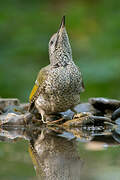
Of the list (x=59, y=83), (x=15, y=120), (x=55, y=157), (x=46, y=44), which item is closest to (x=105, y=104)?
→ (x=59, y=83)

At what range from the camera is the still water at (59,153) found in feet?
11.5

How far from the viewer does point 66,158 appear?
4.03m

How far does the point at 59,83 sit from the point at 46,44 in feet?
22.3

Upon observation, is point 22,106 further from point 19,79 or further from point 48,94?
point 19,79

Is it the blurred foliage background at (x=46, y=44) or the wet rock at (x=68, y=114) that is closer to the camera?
the wet rock at (x=68, y=114)

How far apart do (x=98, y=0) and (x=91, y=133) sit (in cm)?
1165

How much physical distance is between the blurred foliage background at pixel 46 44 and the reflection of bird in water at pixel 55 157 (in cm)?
519

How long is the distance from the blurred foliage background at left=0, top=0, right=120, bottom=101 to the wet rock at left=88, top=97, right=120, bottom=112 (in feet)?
12.1

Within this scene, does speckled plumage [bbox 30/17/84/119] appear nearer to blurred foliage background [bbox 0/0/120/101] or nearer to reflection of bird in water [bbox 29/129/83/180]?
reflection of bird in water [bbox 29/129/83/180]

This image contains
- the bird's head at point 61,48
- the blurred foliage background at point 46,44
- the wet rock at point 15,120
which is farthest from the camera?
the blurred foliage background at point 46,44

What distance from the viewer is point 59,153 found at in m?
4.21

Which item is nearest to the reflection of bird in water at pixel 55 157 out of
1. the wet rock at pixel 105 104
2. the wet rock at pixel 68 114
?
the wet rock at pixel 68 114

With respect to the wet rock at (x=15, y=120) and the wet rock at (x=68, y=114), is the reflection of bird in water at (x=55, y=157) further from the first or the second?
the wet rock at (x=68, y=114)

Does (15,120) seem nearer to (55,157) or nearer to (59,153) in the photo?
(59,153)
